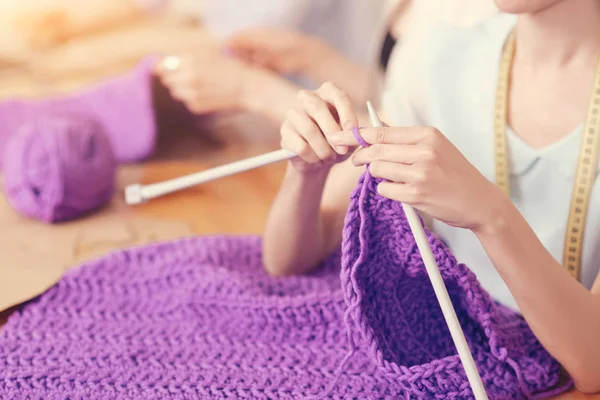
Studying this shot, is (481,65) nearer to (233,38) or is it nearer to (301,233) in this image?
(301,233)

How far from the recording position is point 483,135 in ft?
2.38

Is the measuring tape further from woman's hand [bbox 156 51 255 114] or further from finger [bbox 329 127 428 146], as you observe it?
woman's hand [bbox 156 51 255 114]

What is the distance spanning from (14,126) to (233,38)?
0.41 metres

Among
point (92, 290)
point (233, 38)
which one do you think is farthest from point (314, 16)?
point (92, 290)

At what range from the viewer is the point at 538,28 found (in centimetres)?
69

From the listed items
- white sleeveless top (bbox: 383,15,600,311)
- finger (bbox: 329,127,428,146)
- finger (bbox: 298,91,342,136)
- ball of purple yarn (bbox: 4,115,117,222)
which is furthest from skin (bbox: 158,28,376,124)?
finger (bbox: 329,127,428,146)

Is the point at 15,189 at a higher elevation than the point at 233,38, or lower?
lower

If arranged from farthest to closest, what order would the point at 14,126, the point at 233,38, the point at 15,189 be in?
the point at 233,38 → the point at 14,126 → the point at 15,189

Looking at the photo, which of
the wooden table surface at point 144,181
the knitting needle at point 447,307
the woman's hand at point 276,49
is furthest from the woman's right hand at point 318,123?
the woman's hand at point 276,49

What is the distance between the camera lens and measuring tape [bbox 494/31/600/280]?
2.18 feet

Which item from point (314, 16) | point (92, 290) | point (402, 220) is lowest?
point (92, 290)

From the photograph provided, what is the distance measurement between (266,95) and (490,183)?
2.14 feet

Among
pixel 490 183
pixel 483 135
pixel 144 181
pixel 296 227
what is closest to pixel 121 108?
pixel 144 181

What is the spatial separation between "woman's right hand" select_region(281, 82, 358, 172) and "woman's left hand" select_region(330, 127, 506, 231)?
0.06m
